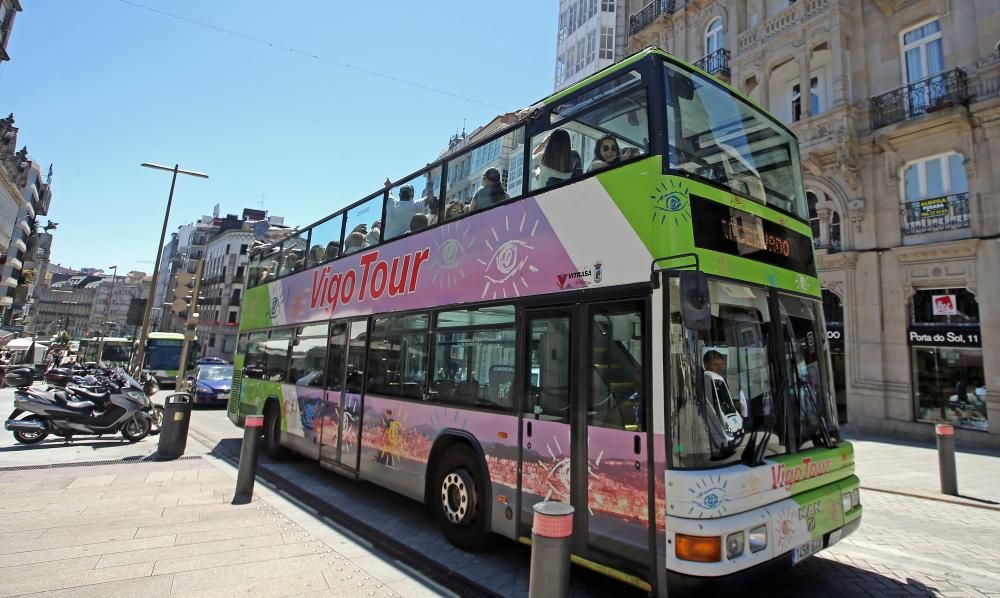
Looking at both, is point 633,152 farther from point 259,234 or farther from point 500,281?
point 259,234

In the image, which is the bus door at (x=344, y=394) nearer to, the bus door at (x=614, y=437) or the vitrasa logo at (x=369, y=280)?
the vitrasa logo at (x=369, y=280)

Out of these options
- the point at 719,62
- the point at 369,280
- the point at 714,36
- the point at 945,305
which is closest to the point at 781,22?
the point at 719,62

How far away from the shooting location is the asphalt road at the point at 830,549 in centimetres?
429

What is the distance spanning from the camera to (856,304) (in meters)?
16.4

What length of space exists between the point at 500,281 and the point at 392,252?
8.42ft

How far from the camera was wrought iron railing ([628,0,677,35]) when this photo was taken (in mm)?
23688

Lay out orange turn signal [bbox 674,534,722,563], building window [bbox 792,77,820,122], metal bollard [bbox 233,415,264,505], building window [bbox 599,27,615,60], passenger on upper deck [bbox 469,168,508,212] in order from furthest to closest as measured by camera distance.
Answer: building window [bbox 599,27,615,60]
building window [bbox 792,77,820,122]
metal bollard [bbox 233,415,264,505]
passenger on upper deck [bbox 469,168,508,212]
orange turn signal [bbox 674,534,722,563]

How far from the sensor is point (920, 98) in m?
15.8

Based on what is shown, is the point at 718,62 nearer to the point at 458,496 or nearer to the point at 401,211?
the point at 401,211

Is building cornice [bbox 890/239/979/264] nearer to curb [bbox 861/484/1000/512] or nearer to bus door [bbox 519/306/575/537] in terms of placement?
curb [bbox 861/484/1000/512]

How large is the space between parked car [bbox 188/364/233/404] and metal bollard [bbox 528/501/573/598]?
18.3 metres

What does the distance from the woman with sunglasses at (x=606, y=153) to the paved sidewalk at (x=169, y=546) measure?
388 cm

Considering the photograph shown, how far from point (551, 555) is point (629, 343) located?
167cm

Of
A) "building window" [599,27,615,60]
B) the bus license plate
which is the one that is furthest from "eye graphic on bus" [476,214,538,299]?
"building window" [599,27,615,60]
